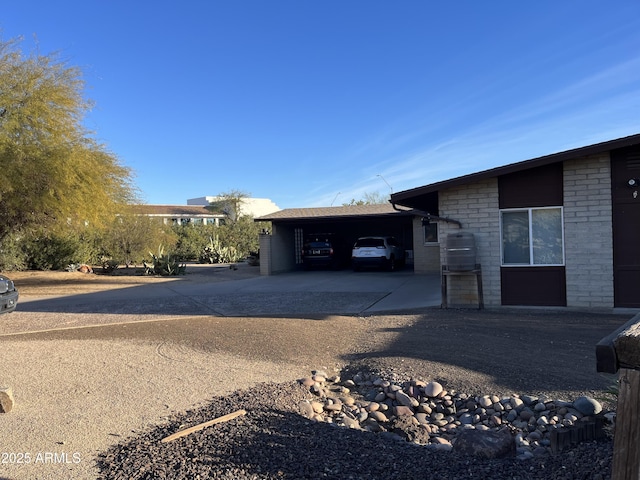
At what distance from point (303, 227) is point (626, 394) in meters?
24.9

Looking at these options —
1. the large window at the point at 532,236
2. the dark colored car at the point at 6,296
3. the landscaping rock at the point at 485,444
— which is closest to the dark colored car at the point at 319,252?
the large window at the point at 532,236

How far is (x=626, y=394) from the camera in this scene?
225cm

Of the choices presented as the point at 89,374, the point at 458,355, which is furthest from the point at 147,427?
the point at 458,355

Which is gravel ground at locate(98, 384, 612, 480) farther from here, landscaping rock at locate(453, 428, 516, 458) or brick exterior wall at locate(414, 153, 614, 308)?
brick exterior wall at locate(414, 153, 614, 308)

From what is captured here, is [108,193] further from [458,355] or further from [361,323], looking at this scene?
[458,355]

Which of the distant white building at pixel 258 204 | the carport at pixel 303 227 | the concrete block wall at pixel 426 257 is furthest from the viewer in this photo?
the distant white building at pixel 258 204

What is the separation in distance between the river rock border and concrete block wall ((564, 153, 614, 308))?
19.8ft

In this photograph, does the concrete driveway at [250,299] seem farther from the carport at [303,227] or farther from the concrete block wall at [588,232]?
the concrete block wall at [588,232]

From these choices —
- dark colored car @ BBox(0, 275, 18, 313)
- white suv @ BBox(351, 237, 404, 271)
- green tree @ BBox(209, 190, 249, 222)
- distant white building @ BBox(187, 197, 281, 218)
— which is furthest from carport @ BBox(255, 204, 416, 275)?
distant white building @ BBox(187, 197, 281, 218)

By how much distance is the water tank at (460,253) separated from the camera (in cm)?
1112

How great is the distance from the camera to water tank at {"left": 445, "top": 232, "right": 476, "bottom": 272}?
36.5 ft

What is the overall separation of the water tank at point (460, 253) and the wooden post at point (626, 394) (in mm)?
9003

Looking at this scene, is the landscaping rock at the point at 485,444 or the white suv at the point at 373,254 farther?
the white suv at the point at 373,254

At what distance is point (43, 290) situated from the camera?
17547mm
